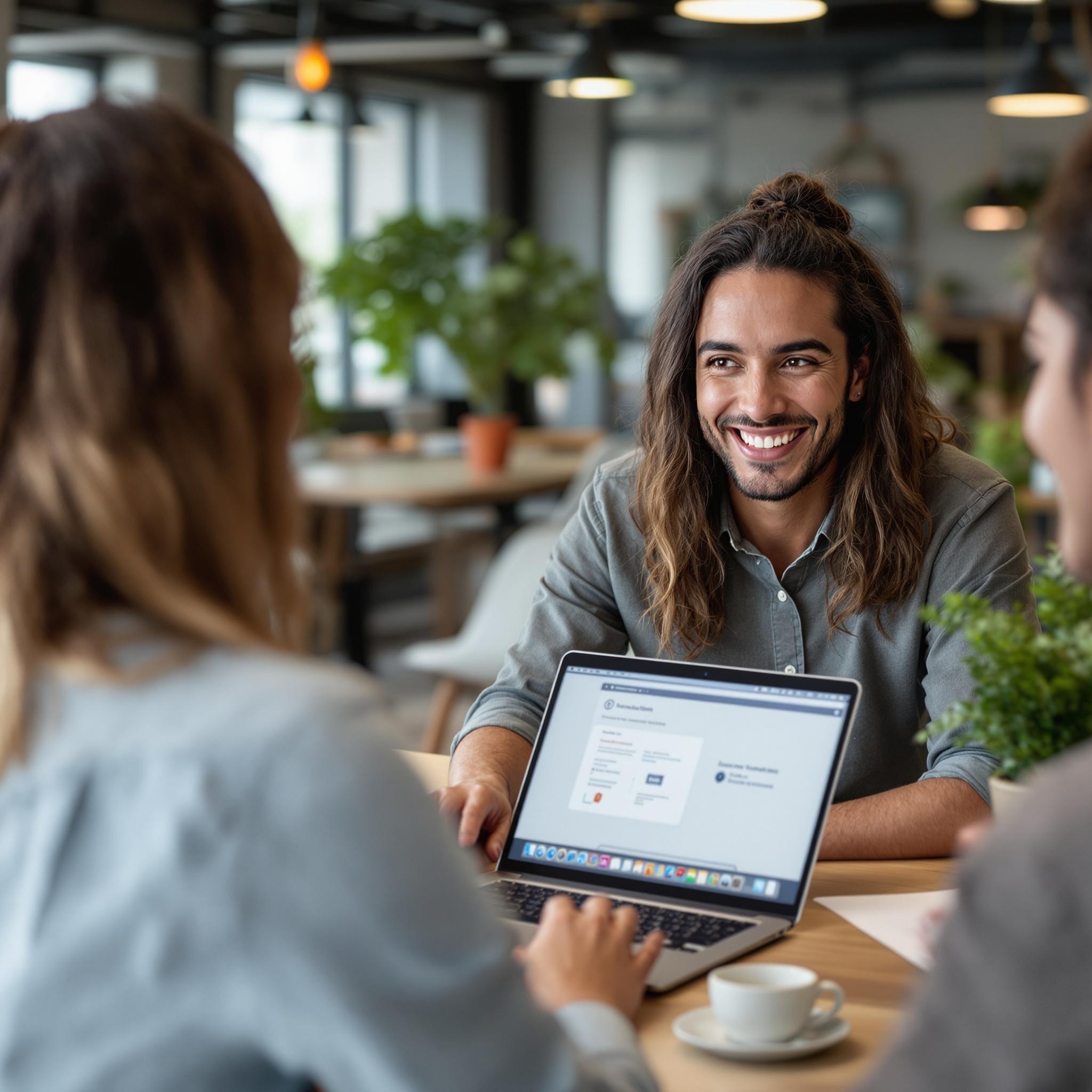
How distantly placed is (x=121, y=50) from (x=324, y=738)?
23.6 ft

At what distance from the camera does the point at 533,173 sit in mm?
10180

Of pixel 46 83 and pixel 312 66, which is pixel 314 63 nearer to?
pixel 312 66

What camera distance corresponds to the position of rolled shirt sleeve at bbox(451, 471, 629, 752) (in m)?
1.85

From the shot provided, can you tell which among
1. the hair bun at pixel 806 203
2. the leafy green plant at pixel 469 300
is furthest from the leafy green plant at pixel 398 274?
the hair bun at pixel 806 203

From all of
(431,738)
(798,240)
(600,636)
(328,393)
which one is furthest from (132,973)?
(328,393)

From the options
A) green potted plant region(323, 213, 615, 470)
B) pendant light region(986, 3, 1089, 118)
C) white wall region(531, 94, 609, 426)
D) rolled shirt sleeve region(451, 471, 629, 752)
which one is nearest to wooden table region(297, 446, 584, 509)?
green potted plant region(323, 213, 615, 470)

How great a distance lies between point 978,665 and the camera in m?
1.12

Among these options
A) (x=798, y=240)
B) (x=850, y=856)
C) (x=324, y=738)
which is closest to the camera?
(x=324, y=738)

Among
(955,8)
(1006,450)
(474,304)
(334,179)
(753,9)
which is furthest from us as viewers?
(334,179)

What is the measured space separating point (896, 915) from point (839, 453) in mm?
819

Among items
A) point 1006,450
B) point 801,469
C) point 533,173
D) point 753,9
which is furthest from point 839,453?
point 533,173

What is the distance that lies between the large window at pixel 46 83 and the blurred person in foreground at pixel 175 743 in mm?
6212

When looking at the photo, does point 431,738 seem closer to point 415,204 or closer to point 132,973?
Answer: point 132,973

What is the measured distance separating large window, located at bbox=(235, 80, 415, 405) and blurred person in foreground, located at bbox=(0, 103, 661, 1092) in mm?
6875
